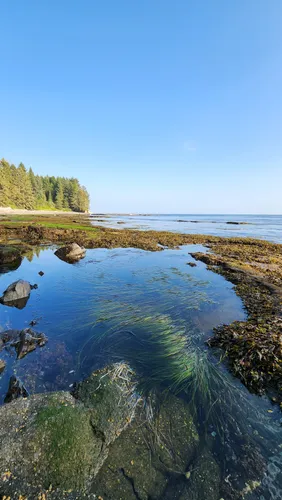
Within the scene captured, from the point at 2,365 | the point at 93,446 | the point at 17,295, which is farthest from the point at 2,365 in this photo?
the point at 17,295

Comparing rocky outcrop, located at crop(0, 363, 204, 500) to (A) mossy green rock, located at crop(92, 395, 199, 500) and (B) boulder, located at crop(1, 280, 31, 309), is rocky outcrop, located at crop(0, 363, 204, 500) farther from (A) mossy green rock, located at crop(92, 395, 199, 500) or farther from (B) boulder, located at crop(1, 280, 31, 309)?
(B) boulder, located at crop(1, 280, 31, 309)

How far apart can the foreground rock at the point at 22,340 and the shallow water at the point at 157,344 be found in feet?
0.64

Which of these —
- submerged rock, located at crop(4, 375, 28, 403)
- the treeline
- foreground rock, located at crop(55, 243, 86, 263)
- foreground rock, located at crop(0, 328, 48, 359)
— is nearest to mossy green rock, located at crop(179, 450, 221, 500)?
submerged rock, located at crop(4, 375, 28, 403)

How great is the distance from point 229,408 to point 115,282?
27.2 feet

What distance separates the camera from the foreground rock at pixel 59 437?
8.94ft

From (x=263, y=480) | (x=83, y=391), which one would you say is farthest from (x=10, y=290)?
(x=263, y=480)

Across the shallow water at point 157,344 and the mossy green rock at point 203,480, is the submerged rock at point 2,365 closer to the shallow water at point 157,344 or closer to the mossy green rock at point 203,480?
the shallow water at point 157,344

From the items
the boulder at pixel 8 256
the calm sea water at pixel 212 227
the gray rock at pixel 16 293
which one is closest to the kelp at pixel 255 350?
the gray rock at pixel 16 293

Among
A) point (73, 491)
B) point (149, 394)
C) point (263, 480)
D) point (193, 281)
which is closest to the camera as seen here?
point (73, 491)

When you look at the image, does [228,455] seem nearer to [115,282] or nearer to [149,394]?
[149,394]

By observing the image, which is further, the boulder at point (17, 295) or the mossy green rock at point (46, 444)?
the boulder at point (17, 295)

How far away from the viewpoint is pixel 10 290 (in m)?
8.94

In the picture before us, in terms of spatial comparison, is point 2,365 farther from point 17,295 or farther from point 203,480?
point 203,480

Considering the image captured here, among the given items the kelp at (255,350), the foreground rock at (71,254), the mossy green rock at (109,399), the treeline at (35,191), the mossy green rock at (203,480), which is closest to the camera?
the mossy green rock at (203,480)
